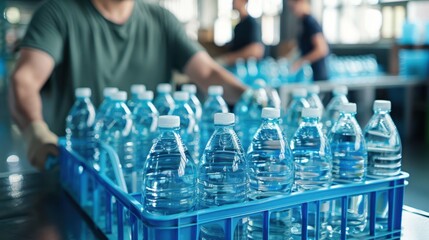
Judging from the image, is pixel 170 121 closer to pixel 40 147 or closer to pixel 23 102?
pixel 40 147

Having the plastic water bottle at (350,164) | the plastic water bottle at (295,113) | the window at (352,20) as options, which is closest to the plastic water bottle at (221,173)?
the plastic water bottle at (350,164)

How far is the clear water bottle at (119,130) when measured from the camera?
4.45 feet

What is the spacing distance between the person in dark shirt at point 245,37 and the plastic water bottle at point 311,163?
13.5 feet

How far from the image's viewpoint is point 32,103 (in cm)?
175

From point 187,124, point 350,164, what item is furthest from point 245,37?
point 350,164

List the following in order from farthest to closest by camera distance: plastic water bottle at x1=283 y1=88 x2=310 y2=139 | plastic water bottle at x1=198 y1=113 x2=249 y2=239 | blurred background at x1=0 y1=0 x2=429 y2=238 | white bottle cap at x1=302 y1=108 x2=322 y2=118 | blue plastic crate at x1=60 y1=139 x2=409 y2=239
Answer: blurred background at x1=0 y1=0 x2=429 y2=238 < plastic water bottle at x1=283 y1=88 x2=310 y2=139 < white bottle cap at x1=302 y1=108 x2=322 y2=118 < plastic water bottle at x1=198 y1=113 x2=249 y2=239 < blue plastic crate at x1=60 y1=139 x2=409 y2=239

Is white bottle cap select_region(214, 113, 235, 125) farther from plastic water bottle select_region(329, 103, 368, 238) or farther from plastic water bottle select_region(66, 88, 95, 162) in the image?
plastic water bottle select_region(66, 88, 95, 162)

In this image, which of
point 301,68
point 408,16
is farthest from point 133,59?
point 408,16

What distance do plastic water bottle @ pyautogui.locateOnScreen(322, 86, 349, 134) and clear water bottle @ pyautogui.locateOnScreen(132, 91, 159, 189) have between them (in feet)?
1.61

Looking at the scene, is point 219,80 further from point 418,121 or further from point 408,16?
point 408,16

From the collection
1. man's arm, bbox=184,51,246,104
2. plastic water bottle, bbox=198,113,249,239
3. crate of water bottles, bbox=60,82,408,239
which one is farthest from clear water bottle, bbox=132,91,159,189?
man's arm, bbox=184,51,246,104

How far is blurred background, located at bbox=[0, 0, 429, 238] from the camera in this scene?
4.42 metres

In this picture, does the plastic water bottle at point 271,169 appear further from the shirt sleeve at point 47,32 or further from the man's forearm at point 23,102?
the shirt sleeve at point 47,32

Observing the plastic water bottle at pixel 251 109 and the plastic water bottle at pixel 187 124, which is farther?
the plastic water bottle at pixel 251 109
